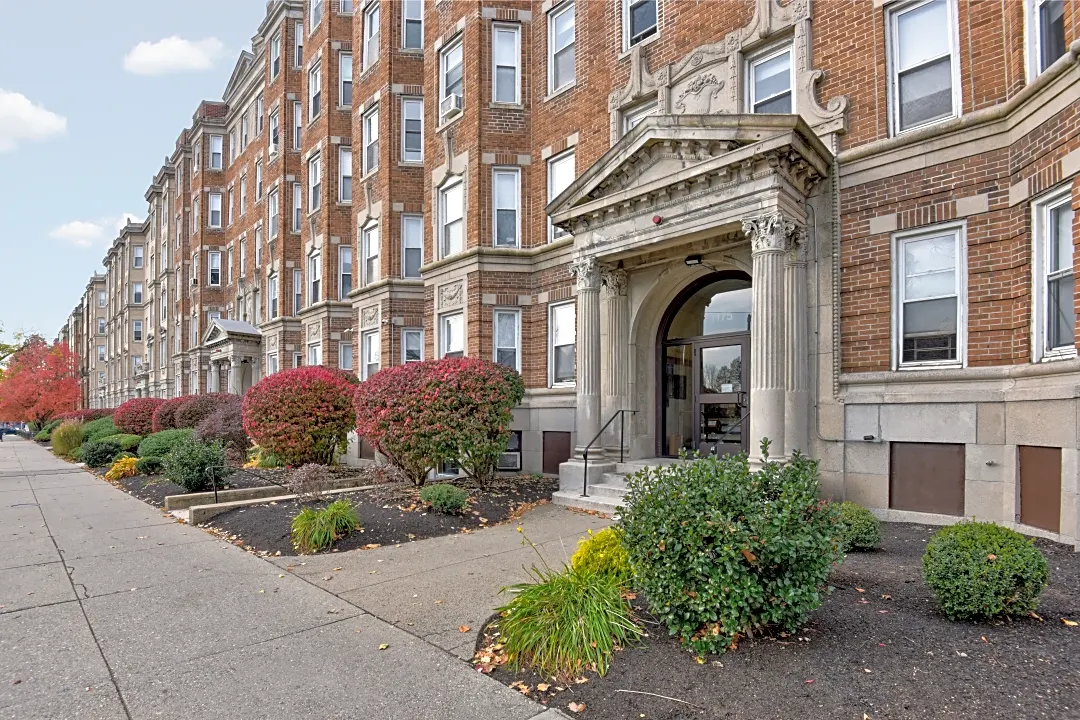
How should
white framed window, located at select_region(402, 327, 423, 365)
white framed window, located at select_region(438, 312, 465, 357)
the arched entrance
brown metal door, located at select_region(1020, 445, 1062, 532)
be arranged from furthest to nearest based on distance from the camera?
1. white framed window, located at select_region(402, 327, 423, 365)
2. white framed window, located at select_region(438, 312, 465, 357)
3. the arched entrance
4. brown metal door, located at select_region(1020, 445, 1062, 532)

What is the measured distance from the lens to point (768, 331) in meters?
8.71

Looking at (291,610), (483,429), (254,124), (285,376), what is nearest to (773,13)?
(483,429)

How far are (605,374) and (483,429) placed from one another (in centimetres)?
239

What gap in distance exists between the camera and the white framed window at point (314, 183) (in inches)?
868

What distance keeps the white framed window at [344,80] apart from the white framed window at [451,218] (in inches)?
316

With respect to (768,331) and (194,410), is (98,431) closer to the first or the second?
(194,410)

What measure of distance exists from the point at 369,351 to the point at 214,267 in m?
20.9

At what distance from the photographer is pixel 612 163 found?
10414 millimetres

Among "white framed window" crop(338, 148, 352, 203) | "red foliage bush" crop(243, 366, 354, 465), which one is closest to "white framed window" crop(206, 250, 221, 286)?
"white framed window" crop(338, 148, 352, 203)

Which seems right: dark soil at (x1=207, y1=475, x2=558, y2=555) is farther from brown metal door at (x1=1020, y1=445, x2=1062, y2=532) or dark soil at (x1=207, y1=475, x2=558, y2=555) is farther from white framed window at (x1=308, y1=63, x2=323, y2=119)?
white framed window at (x1=308, y1=63, x2=323, y2=119)

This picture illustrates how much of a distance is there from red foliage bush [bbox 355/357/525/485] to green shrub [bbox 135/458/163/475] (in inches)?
265

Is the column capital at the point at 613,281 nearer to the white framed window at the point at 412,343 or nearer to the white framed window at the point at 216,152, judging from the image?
the white framed window at the point at 412,343

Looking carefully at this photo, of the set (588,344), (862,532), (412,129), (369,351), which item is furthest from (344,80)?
(862,532)

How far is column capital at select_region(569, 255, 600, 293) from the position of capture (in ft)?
36.5
